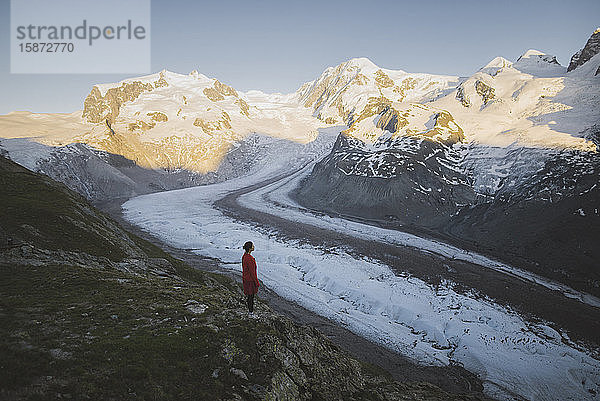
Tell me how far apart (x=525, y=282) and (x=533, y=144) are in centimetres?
4593

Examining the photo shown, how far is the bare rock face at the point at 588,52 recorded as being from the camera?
106 metres

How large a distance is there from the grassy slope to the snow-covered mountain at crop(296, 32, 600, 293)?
45.2m

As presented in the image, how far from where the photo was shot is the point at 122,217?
258ft

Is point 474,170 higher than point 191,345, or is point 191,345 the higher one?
point 474,170

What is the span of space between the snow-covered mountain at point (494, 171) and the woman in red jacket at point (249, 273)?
47.0 m

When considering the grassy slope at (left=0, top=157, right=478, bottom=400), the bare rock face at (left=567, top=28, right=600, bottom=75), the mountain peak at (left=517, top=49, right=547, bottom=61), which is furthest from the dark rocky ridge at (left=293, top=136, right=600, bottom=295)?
the mountain peak at (left=517, top=49, right=547, bottom=61)

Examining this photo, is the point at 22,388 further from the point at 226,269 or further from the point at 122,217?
the point at 122,217

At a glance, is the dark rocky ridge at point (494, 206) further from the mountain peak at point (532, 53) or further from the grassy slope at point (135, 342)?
the mountain peak at point (532, 53)

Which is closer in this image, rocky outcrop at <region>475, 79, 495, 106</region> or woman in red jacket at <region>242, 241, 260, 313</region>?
woman in red jacket at <region>242, 241, 260, 313</region>

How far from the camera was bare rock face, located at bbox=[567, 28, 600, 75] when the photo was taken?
105500 millimetres

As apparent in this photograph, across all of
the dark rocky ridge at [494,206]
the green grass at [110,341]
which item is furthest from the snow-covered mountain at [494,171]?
the green grass at [110,341]

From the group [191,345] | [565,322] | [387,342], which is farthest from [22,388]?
[565,322]

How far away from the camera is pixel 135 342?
10562 mm

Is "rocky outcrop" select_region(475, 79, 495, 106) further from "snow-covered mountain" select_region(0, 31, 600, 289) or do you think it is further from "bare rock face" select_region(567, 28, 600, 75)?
"bare rock face" select_region(567, 28, 600, 75)
